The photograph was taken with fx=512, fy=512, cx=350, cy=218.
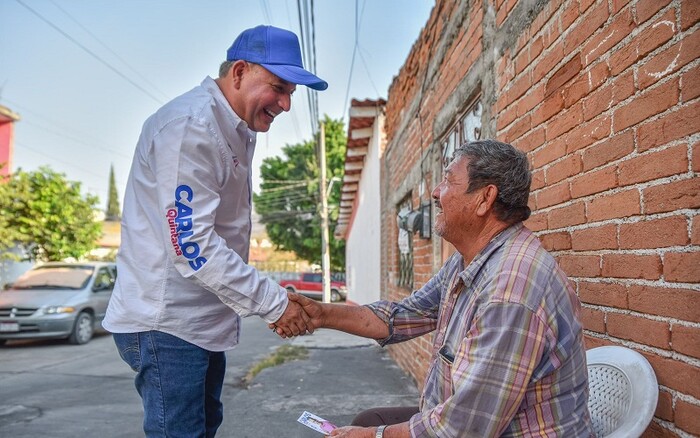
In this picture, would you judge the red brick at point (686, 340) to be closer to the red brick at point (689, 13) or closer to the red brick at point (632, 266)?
the red brick at point (632, 266)

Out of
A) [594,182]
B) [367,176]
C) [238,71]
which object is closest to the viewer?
[594,182]

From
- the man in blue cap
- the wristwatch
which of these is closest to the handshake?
the man in blue cap

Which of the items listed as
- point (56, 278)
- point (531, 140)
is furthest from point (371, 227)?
point (531, 140)

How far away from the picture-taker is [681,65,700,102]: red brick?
1.37 metres

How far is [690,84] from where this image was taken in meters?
1.39

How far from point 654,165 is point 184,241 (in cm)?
158

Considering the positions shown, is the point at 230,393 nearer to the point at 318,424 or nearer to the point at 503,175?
the point at 318,424

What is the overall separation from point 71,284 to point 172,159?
956cm

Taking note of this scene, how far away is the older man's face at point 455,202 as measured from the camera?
1790mm

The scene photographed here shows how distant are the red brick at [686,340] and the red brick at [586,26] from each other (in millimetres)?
1087

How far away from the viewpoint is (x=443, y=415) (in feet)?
4.69

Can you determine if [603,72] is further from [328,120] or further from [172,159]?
[328,120]

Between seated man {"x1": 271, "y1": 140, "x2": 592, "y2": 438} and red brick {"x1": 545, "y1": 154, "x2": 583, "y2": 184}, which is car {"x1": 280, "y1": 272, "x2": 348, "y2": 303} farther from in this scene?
seated man {"x1": 271, "y1": 140, "x2": 592, "y2": 438}

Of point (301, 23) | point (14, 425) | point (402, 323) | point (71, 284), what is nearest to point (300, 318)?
point (402, 323)
